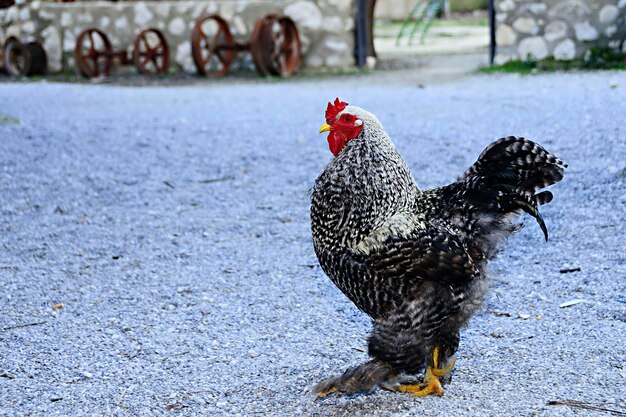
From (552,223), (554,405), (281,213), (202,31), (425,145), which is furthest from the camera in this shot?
(202,31)

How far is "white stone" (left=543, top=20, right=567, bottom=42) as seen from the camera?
1112 centimetres

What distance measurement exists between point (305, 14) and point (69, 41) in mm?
4082

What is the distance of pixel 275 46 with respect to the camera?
1270cm

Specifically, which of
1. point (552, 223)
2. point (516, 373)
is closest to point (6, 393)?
point (516, 373)

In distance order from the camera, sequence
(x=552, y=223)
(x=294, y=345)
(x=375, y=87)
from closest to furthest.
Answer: (x=294, y=345)
(x=552, y=223)
(x=375, y=87)

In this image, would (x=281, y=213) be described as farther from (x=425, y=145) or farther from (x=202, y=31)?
(x=202, y=31)

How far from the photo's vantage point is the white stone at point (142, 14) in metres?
13.5

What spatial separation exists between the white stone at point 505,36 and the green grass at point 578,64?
0.34m

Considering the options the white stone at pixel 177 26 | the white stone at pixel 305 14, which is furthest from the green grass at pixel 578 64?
the white stone at pixel 177 26

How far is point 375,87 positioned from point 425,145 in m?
3.71

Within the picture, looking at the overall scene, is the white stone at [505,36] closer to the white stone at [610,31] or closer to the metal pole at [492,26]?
the metal pole at [492,26]

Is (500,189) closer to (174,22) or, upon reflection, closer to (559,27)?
(559,27)

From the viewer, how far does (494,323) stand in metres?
3.83

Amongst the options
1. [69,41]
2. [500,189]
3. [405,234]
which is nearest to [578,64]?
[69,41]
